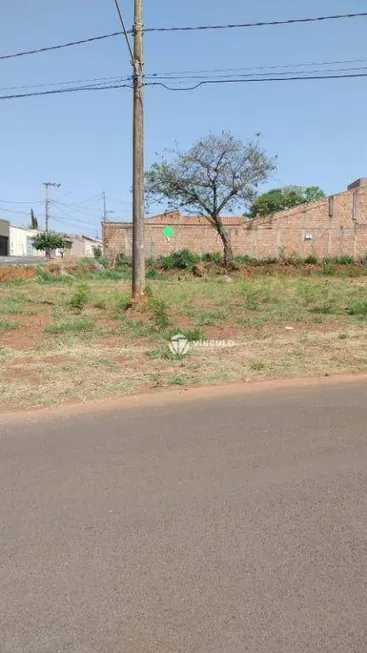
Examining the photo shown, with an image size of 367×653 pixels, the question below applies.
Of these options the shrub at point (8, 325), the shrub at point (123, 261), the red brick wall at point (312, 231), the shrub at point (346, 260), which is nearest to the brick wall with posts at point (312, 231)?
the red brick wall at point (312, 231)

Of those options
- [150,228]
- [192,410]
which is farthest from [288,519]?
[150,228]

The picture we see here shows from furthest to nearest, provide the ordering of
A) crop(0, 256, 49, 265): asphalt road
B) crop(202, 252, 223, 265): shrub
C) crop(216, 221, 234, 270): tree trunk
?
crop(0, 256, 49, 265): asphalt road, crop(202, 252, 223, 265): shrub, crop(216, 221, 234, 270): tree trunk

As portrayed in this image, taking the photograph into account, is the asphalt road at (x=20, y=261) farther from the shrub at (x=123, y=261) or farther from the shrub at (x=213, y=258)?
the shrub at (x=213, y=258)

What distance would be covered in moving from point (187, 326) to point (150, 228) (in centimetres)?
2358

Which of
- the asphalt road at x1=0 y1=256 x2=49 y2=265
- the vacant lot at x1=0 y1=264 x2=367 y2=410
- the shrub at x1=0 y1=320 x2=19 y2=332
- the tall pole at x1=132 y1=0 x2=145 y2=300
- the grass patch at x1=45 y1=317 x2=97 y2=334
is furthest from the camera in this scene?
the asphalt road at x1=0 y1=256 x2=49 y2=265

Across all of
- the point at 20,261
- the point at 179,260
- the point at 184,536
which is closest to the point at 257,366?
the point at 184,536

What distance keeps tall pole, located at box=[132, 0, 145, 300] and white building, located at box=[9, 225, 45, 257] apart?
65985mm

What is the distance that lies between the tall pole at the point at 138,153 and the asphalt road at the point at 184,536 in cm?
838

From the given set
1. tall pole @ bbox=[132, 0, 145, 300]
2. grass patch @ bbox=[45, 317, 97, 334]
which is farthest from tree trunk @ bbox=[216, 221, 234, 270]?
grass patch @ bbox=[45, 317, 97, 334]

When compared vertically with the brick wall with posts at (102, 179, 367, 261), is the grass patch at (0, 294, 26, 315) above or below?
below

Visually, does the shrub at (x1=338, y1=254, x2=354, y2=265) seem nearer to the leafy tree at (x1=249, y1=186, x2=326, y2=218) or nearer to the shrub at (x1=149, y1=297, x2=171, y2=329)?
the shrub at (x1=149, y1=297, x2=171, y2=329)

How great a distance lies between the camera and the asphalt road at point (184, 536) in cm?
237

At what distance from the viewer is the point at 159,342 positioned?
30.7 ft
